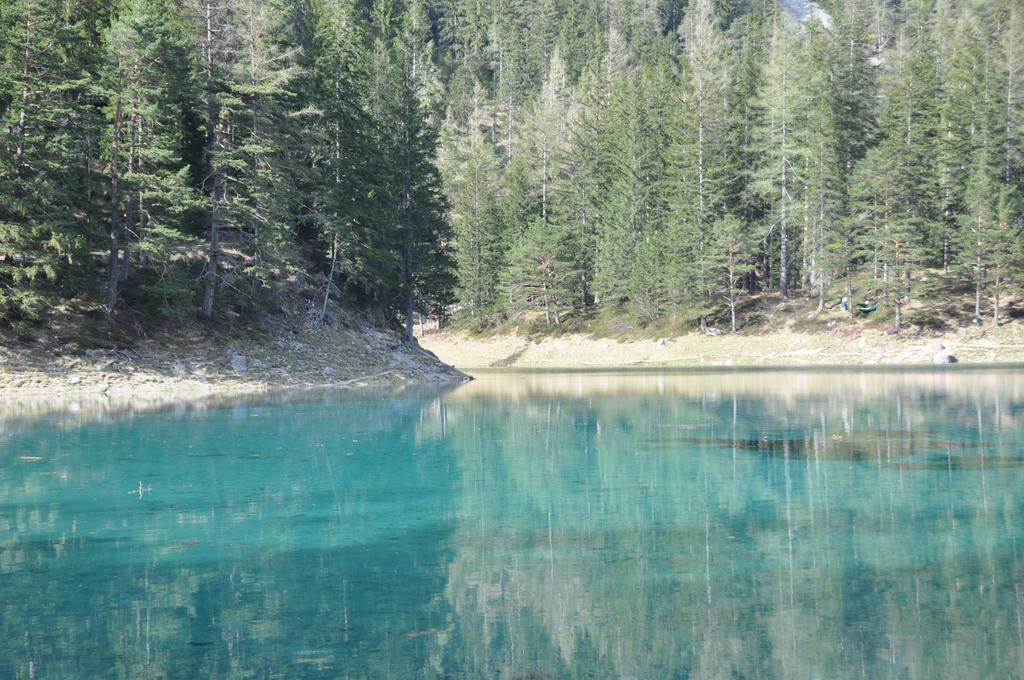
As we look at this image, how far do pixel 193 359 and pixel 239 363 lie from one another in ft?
5.92

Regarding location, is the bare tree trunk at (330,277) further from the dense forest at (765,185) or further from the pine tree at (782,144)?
the pine tree at (782,144)

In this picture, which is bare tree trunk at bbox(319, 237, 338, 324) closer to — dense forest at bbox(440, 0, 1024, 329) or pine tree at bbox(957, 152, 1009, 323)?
dense forest at bbox(440, 0, 1024, 329)

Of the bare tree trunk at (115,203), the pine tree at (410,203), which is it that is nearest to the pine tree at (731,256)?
the pine tree at (410,203)

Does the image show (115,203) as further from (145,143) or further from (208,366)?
(208,366)

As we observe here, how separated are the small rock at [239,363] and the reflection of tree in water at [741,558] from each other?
20732 mm

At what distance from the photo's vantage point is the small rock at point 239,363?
124 ft

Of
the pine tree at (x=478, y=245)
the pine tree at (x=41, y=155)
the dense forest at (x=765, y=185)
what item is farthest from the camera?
the pine tree at (x=478, y=245)

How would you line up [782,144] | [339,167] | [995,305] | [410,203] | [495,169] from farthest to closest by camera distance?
[495,169]
[782,144]
[995,305]
[410,203]
[339,167]

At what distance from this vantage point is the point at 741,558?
386 inches

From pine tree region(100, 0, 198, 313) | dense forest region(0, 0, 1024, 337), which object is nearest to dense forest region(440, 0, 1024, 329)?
dense forest region(0, 0, 1024, 337)

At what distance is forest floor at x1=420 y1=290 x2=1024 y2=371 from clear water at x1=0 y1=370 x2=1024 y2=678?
39.9 m

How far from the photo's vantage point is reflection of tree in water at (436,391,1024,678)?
7.08m

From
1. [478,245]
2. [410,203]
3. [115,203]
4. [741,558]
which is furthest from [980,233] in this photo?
[741,558]

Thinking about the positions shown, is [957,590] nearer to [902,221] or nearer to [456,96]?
[902,221]
